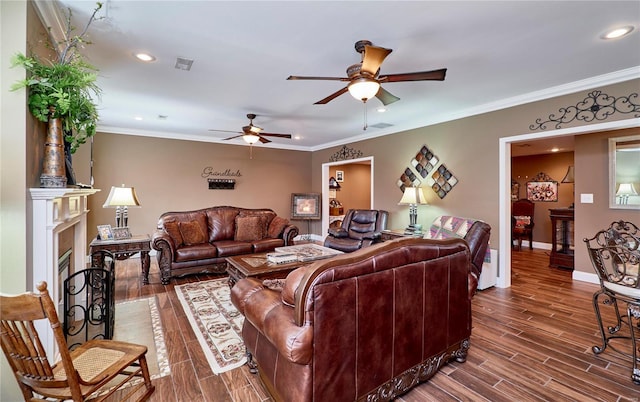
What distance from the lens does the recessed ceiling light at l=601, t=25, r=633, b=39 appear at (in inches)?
91.0

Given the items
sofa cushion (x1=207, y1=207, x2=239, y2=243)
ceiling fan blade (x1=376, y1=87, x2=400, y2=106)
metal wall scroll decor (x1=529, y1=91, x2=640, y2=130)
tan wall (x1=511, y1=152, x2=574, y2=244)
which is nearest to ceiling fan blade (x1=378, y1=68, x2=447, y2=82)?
ceiling fan blade (x1=376, y1=87, x2=400, y2=106)

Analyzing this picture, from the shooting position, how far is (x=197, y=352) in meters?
2.41

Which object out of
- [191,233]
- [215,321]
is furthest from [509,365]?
[191,233]

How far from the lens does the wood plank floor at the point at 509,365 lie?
1907 mm

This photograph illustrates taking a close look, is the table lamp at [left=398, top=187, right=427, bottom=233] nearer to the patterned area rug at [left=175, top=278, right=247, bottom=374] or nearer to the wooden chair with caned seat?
the patterned area rug at [left=175, top=278, right=247, bottom=374]

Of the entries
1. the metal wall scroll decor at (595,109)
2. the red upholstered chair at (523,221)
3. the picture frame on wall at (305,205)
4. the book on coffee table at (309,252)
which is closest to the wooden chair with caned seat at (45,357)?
the book on coffee table at (309,252)

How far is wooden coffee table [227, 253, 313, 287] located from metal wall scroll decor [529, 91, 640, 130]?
12.0 feet

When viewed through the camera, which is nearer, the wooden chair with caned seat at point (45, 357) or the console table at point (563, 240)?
the wooden chair with caned seat at point (45, 357)

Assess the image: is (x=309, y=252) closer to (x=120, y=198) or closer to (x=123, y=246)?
(x=123, y=246)

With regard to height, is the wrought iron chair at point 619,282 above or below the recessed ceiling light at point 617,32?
below

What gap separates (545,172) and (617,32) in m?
5.62

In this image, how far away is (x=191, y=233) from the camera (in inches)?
187

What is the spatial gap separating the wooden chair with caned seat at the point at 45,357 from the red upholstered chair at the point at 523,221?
7820 mm

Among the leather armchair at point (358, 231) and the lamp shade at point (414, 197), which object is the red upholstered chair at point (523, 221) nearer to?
the lamp shade at point (414, 197)
